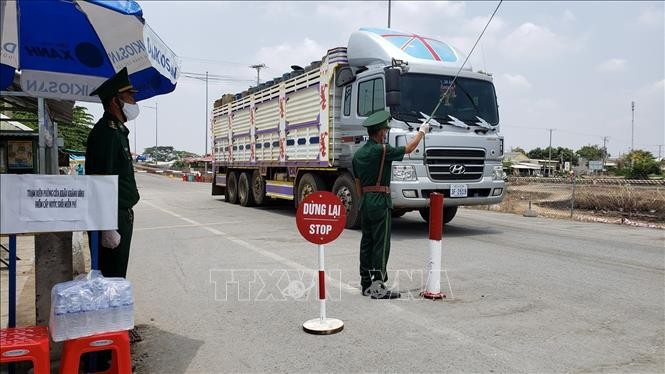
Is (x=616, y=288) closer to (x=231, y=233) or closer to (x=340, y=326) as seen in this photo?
(x=340, y=326)

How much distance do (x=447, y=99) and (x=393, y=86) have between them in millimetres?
1301

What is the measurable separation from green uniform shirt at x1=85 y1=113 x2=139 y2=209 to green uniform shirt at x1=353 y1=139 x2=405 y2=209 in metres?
2.38

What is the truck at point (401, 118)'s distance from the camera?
9141 millimetres

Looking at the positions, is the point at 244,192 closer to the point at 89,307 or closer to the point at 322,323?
the point at 322,323

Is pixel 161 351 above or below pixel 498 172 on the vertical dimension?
below

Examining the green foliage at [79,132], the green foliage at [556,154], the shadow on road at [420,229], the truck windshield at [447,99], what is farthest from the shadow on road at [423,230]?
the green foliage at [556,154]

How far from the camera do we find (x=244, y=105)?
16172 mm

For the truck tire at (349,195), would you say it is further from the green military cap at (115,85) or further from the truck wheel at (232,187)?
the truck wheel at (232,187)

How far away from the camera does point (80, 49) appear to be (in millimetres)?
4605

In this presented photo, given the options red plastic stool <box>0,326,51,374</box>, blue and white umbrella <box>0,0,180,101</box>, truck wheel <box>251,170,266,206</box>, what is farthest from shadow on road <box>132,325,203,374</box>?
truck wheel <box>251,170,266,206</box>

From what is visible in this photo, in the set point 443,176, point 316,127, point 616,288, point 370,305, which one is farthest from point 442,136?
point 370,305

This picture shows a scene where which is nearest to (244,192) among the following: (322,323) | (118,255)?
(322,323)

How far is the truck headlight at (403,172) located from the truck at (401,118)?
17mm

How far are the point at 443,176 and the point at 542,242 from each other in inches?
81.6
